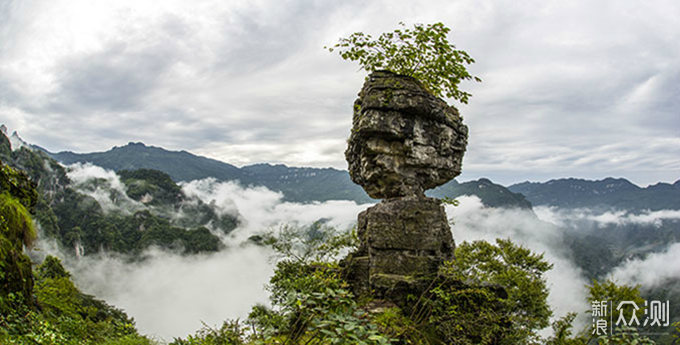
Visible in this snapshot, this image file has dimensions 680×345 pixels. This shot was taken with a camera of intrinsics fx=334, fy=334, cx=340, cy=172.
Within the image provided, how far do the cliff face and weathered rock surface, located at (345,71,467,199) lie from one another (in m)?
0.03

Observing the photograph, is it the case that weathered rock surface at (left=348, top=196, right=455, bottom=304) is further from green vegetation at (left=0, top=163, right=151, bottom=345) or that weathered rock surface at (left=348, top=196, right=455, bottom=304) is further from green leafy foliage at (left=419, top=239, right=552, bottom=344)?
green vegetation at (left=0, top=163, right=151, bottom=345)

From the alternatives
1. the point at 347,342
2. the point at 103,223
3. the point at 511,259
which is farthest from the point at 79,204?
the point at 347,342

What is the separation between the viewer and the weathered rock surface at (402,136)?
10.7 metres

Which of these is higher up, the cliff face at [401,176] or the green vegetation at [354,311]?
the cliff face at [401,176]

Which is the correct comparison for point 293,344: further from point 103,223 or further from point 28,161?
point 103,223

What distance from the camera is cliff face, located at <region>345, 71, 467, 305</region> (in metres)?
9.69

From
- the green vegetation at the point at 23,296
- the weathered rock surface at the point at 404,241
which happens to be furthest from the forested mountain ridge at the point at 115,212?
the weathered rock surface at the point at 404,241

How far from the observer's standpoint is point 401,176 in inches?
438

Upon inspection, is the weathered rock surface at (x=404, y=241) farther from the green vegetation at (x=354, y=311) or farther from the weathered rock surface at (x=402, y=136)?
the weathered rock surface at (x=402, y=136)

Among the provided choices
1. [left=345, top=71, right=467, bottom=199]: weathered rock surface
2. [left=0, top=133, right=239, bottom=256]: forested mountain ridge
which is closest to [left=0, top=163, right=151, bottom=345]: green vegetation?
[left=345, top=71, right=467, bottom=199]: weathered rock surface

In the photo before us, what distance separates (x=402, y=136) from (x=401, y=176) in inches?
52.3

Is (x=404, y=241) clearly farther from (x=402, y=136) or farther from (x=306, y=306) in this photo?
(x=306, y=306)

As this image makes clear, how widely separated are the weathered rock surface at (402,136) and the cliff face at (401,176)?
0.03 metres

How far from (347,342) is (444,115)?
9651mm
